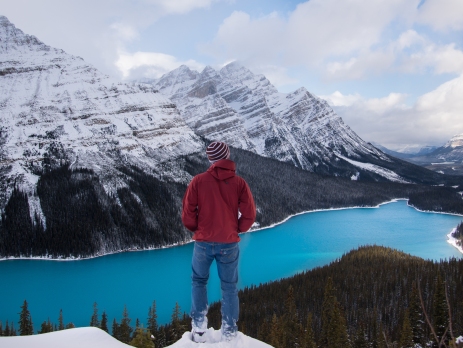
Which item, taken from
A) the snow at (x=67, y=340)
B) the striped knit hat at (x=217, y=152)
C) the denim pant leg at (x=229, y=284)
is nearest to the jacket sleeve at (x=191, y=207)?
the striped knit hat at (x=217, y=152)

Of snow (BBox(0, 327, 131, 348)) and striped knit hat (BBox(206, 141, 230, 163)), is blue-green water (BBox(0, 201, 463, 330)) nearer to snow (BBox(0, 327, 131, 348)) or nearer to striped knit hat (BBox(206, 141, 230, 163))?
snow (BBox(0, 327, 131, 348))

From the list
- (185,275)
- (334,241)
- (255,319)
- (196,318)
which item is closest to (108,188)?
(185,275)

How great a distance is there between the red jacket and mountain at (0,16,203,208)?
313ft

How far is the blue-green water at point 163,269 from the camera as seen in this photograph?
50312 millimetres

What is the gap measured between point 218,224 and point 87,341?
3.27 m

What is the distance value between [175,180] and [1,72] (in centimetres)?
8553

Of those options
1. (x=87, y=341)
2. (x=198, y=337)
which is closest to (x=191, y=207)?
(x=198, y=337)

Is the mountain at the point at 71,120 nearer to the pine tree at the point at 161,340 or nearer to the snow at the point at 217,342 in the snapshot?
the pine tree at the point at 161,340

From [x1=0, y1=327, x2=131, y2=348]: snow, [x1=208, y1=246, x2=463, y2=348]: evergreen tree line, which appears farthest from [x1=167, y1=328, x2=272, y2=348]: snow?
[x1=208, y1=246, x2=463, y2=348]: evergreen tree line

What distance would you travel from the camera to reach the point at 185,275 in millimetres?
63812

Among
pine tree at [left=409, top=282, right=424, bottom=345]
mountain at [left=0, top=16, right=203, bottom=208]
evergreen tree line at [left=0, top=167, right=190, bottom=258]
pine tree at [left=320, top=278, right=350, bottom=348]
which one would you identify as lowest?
pine tree at [left=409, top=282, right=424, bottom=345]

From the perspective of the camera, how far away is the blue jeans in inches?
281

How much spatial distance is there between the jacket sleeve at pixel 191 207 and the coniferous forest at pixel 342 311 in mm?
21819

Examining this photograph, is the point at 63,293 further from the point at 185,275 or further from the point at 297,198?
the point at 297,198
